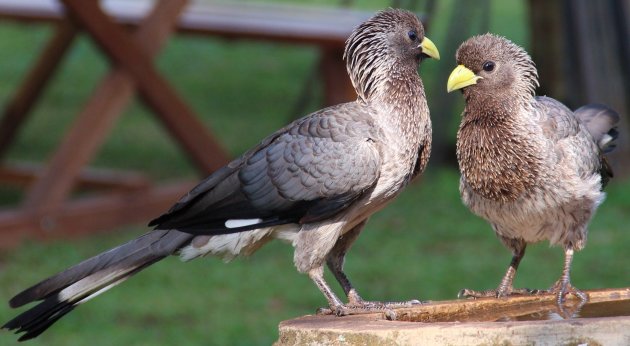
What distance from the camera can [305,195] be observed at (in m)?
4.62

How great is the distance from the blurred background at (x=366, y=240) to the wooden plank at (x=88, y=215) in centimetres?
3

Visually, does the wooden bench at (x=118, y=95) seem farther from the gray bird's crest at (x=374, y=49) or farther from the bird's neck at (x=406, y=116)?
the bird's neck at (x=406, y=116)

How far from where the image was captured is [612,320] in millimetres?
3393

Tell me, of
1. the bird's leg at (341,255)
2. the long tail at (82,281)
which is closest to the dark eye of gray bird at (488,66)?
the bird's leg at (341,255)

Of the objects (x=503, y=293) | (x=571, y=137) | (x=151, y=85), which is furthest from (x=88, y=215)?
(x=571, y=137)

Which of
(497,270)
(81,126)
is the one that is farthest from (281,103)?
(497,270)

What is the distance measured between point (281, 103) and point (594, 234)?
5.96 metres

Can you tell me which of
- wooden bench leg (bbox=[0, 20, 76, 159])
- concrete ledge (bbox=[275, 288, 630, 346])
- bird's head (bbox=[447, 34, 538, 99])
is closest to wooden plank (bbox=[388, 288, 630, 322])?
concrete ledge (bbox=[275, 288, 630, 346])

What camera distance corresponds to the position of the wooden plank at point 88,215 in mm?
8649

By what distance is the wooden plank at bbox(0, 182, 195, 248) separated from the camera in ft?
28.4

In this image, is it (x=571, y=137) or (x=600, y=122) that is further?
(x=600, y=122)

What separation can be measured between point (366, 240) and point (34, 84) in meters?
3.82

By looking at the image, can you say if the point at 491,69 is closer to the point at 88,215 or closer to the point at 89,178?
the point at 88,215

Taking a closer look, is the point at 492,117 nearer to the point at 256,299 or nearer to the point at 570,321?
the point at 570,321
